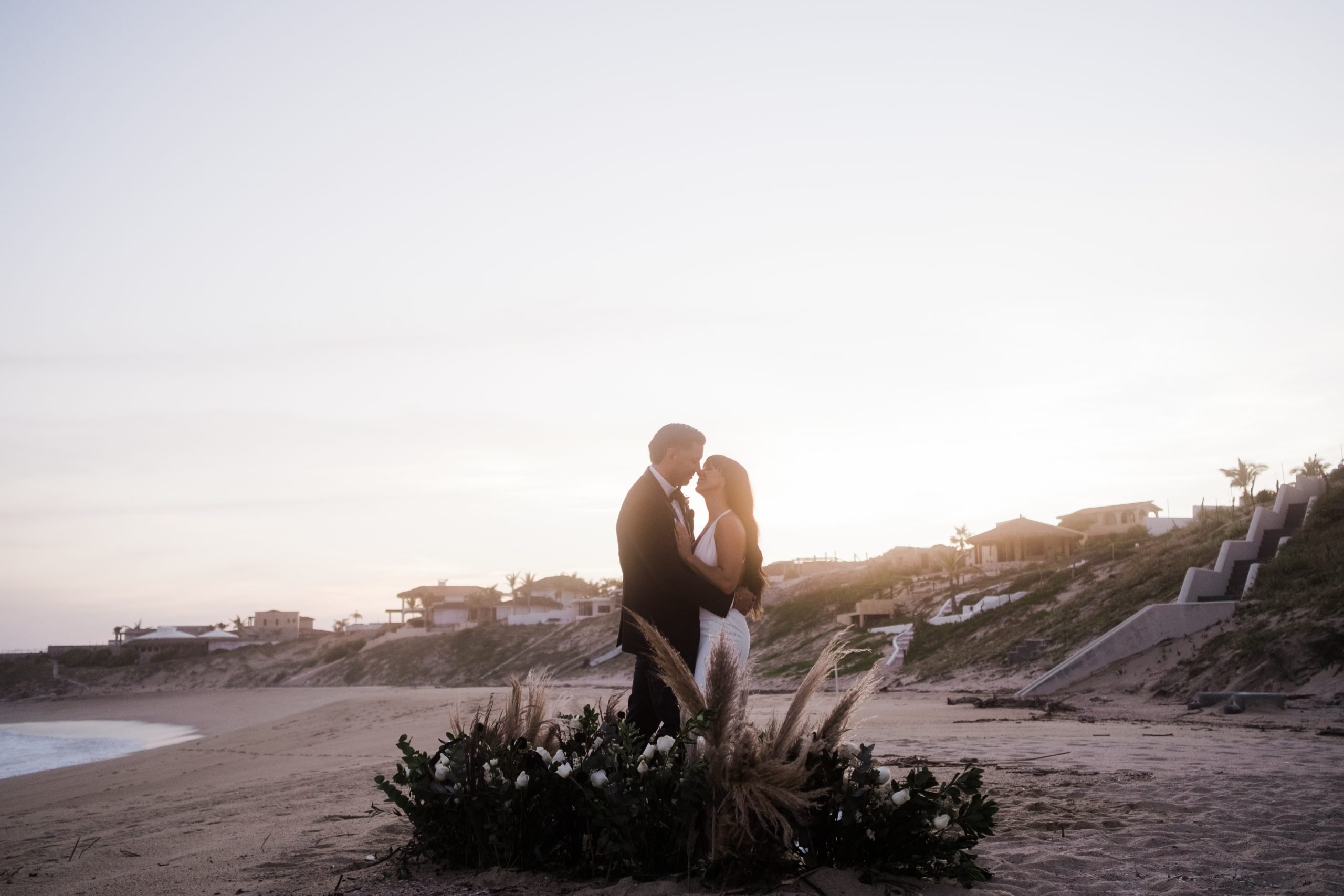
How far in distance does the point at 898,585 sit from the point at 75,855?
133 feet

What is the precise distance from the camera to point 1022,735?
9234 millimetres

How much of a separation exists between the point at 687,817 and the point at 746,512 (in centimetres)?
151

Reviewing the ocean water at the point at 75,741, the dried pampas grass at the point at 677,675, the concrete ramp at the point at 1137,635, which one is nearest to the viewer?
the dried pampas grass at the point at 677,675

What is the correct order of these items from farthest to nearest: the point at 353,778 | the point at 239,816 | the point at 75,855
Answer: the point at 353,778
the point at 239,816
the point at 75,855

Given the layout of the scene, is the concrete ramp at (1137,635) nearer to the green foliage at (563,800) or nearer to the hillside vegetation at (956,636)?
the hillside vegetation at (956,636)

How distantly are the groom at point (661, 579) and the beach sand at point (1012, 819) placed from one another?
2.98 feet

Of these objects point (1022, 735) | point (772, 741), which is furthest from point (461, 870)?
point (1022, 735)

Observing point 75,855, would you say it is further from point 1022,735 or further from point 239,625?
point 239,625

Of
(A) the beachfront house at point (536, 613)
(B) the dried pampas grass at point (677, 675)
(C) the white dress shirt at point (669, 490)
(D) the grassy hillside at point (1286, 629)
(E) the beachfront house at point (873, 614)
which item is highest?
(C) the white dress shirt at point (669, 490)

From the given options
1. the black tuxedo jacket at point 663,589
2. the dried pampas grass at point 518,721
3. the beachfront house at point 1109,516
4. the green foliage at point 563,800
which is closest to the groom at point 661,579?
the black tuxedo jacket at point 663,589

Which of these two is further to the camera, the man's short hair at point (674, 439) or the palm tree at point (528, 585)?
the palm tree at point (528, 585)

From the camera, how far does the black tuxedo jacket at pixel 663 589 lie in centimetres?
423

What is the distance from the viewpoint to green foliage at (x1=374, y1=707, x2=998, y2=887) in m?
3.39

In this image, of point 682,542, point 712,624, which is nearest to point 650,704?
point 712,624
